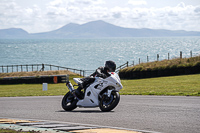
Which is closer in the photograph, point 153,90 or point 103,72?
point 103,72

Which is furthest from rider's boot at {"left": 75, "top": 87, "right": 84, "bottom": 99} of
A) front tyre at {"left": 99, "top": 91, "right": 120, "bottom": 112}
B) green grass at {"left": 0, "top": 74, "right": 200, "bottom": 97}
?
green grass at {"left": 0, "top": 74, "right": 200, "bottom": 97}

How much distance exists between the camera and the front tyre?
1014 centimetres

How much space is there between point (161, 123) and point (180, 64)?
106ft

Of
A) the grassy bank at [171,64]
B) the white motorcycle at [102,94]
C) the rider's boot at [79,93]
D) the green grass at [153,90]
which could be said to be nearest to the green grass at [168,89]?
the green grass at [153,90]

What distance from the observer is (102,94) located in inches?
421

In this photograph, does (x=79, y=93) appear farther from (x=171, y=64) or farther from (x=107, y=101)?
(x=171, y=64)

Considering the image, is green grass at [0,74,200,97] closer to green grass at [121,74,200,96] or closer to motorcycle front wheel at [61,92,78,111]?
green grass at [121,74,200,96]

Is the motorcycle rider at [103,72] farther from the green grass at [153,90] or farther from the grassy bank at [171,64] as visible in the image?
the grassy bank at [171,64]

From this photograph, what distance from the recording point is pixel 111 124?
27.2 ft

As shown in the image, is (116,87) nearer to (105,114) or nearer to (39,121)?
(105,114)

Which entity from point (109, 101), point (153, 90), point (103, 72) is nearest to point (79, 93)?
point (103, 72)

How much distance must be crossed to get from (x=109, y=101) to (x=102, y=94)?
42 centimetres

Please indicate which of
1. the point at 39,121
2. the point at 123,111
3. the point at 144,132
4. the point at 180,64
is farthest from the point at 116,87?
the point at 180,64

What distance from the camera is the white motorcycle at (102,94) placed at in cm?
1024
